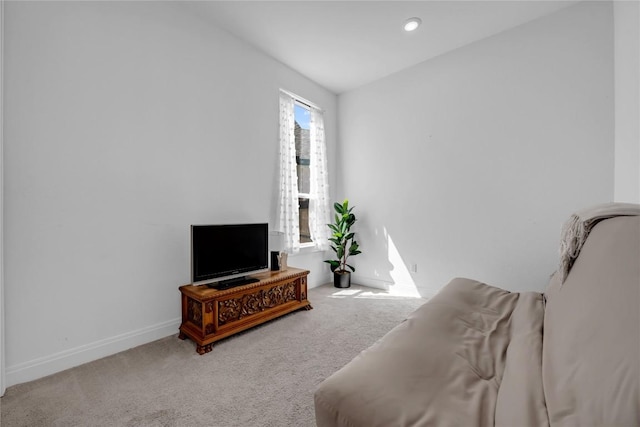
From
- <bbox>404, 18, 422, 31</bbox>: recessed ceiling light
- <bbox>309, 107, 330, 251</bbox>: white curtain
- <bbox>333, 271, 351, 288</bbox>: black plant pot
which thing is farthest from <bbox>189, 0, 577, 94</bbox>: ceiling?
<bbox>333, 271, 351, 288</bbox>: black plant pot

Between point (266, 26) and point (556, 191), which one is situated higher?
point (266, 26)

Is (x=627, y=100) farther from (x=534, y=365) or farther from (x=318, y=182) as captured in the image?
(x=318, y=182)

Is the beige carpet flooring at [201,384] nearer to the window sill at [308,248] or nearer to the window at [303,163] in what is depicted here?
the window sill at [308,248]

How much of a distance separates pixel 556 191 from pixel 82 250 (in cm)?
421

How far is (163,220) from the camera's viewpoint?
2.38 m

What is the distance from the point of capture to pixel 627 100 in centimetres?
187

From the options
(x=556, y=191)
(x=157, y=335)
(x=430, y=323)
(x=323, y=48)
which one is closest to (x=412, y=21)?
(x=323, y=48)

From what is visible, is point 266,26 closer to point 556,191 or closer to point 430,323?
point 430,323

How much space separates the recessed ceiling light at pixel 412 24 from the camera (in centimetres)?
270

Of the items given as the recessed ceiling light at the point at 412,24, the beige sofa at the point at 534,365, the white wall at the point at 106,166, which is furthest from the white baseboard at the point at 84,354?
the recessed ceiling light at the point at 412,24

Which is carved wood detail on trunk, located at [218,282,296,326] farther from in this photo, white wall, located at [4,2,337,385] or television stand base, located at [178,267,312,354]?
white wall, located at [4,2,337,385]

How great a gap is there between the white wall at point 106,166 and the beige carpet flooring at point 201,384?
247 millimetres

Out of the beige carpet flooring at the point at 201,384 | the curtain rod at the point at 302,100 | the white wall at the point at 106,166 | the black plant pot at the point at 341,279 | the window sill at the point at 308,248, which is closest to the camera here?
the beige carpet flooring at the point at 201,384

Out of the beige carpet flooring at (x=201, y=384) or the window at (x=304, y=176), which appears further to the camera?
the window at (x=304, y=176)
